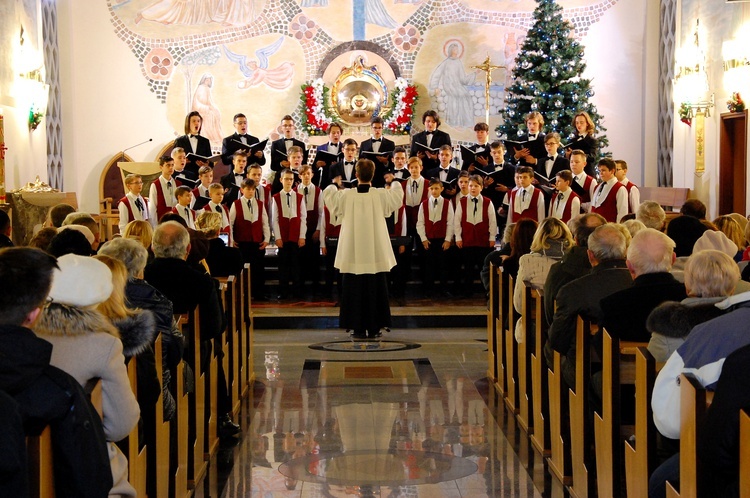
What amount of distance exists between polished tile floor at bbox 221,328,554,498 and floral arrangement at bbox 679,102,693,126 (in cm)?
695

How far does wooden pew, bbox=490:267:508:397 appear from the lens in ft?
24.5

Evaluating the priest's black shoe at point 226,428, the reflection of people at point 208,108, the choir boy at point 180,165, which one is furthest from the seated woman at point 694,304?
the reflection of people at point 208,108

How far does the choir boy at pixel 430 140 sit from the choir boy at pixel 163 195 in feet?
10.7

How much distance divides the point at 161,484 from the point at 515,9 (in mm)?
13662

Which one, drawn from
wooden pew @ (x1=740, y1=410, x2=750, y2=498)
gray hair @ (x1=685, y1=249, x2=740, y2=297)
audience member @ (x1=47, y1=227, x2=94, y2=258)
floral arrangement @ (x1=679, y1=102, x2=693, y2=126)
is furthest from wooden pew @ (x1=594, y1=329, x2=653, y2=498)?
floral arrangement @ (x1=679, y1=102, x2=693, y2=126)

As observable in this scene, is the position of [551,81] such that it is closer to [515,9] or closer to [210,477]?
[515,9]

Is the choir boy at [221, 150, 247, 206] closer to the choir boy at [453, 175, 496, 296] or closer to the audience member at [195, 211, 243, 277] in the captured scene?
the choir boy at [453, 175, 496, 296]

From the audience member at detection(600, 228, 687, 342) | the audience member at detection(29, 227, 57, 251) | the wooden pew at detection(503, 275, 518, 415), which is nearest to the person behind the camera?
the audience member at detection(600, 228, 687, 342)

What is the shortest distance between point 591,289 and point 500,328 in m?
2.64

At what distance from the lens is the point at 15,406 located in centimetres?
238

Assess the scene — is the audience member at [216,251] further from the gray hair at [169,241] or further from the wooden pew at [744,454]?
the wooden pew at [744,454]

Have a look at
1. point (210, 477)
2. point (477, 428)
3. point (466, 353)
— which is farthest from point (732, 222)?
point (210, 477)

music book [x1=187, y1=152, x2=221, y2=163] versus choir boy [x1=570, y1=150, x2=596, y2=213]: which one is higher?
music book [x1=187, y1=152, x2=221, y2=163]

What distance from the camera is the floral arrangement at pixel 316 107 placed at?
54.7 feet
